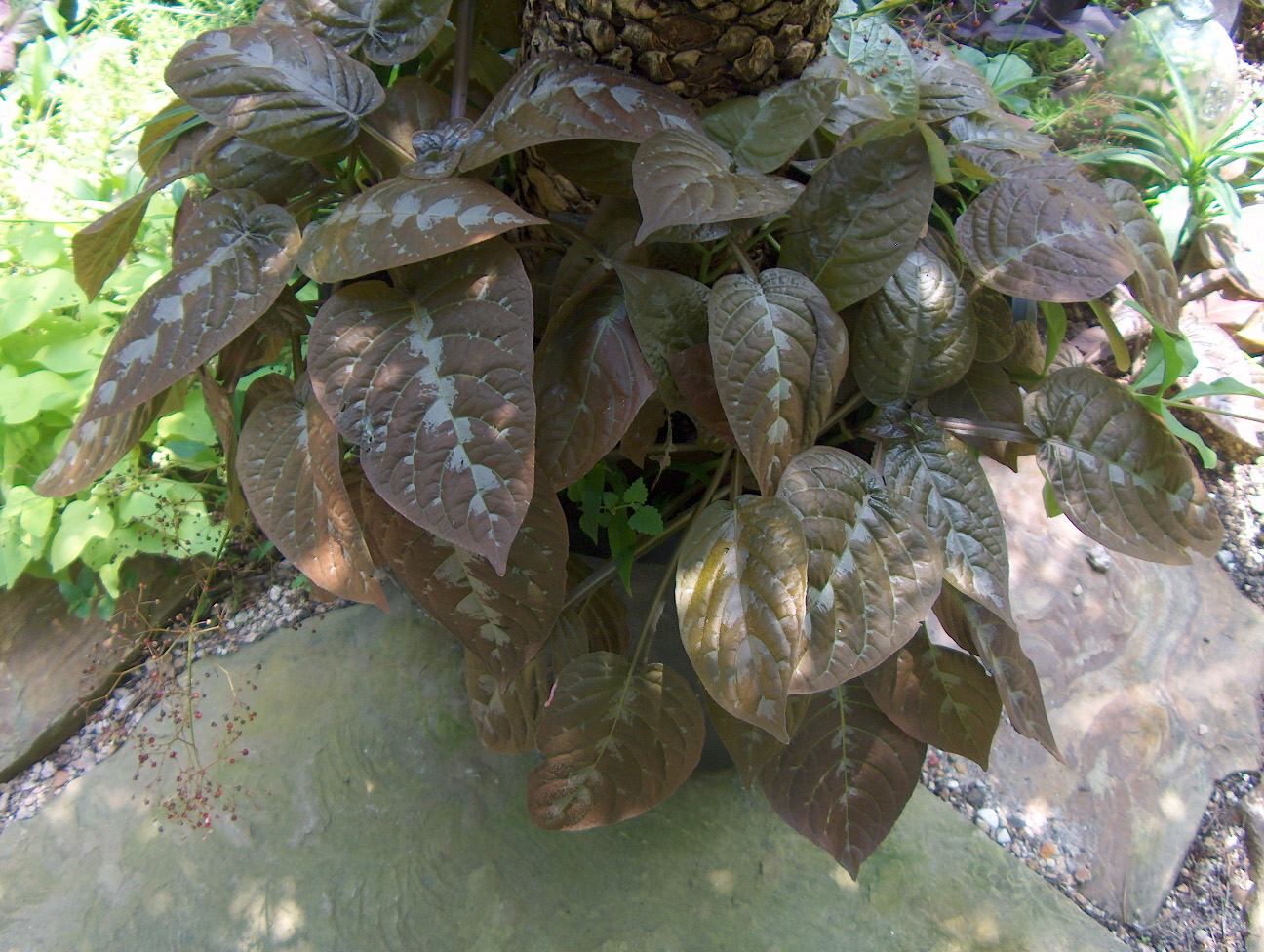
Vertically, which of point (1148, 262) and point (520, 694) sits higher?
point (1148, 262)

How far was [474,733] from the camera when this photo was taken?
1.33m

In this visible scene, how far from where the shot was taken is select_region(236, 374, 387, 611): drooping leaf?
2.30 feet

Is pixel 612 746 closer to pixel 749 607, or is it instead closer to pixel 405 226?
pixel 749 607

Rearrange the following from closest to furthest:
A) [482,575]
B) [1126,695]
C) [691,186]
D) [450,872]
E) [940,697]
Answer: [691,186], [482,575], [940,697], [450,872], [1126,695]

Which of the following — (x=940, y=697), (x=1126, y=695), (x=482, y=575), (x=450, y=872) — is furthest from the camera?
(x=1126, y=695)

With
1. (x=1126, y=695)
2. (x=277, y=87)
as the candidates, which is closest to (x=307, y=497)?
(x=277, y=87)

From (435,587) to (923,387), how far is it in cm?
56

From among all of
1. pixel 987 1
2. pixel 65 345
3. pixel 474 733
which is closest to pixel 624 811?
pixel 474 733

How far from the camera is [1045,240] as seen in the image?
79 centimetres

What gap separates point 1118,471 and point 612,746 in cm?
63

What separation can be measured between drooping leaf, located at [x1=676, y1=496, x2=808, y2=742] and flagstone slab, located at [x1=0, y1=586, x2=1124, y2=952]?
0.63m

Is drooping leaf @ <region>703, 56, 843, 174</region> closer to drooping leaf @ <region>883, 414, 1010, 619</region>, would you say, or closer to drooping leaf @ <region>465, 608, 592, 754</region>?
drooping leaf @ <region>883, 414, 1010, 619</region>

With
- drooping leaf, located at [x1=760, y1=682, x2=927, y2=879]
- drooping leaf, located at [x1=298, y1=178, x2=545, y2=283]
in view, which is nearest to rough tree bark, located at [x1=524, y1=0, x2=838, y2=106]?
drooping leaf, located at [x1=298, y1=178, x2=545, y2=283]

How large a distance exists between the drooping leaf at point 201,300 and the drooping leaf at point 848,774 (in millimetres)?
764
